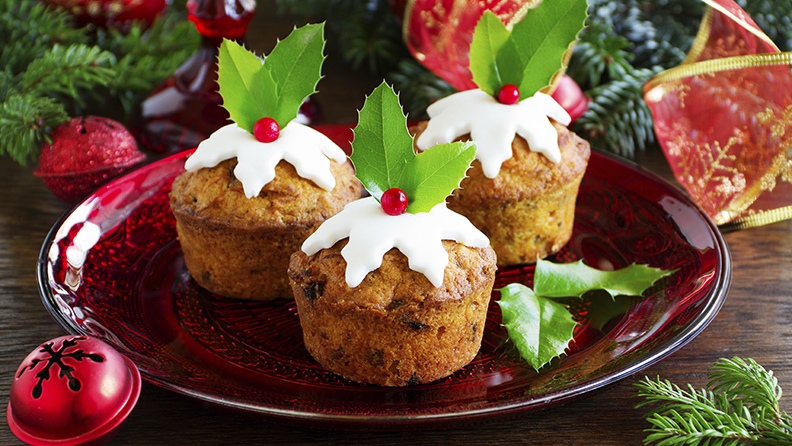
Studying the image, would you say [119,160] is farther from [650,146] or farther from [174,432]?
[650,146]

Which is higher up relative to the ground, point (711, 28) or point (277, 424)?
point (711, 28)

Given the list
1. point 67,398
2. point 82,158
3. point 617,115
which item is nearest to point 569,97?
point 617,115

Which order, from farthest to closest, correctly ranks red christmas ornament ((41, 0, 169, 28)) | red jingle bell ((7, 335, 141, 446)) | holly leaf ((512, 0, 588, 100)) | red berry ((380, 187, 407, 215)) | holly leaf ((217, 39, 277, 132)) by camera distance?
red christmas ornament ((41, 0, 169, 28)), holly leaf ((512, 0, 588, 100)), holly leaf ((217, 39, 277, 132)), red berry ((380, 187, 407, 215)), red jingle bell ((7, 335, 141, 446))

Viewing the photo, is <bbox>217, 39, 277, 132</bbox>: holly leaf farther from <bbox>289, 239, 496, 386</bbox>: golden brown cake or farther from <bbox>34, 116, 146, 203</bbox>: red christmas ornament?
<bbox>34, 116, 146, 203</bbox>: red christmas ornament

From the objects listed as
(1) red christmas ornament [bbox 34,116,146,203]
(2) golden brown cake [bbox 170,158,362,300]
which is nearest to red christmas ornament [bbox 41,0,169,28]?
(1) red christmas ornament [bbox 34,116,146,203]

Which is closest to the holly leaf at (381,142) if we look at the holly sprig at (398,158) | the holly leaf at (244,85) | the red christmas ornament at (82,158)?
the holly sprig at (398,158)

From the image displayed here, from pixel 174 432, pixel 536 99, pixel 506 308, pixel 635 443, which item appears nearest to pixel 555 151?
pixel 536 99

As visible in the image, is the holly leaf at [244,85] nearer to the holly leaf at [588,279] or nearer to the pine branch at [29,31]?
the holly leaf at [588,279]
